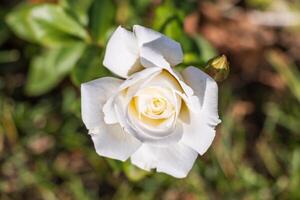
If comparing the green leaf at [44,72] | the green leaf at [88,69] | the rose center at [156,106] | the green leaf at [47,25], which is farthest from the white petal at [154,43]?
the green leaf at [44,72]

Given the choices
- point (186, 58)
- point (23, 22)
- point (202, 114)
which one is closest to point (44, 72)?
point (23, 22)

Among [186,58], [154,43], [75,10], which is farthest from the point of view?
[75,10]

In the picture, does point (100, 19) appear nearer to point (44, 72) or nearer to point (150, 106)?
point (44, 72)

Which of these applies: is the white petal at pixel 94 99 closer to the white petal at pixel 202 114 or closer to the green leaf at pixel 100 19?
the white petal at pixel 202 114

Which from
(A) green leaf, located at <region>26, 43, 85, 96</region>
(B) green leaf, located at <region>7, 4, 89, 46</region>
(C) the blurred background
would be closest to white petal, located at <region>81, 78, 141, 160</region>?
(C) the blurred background

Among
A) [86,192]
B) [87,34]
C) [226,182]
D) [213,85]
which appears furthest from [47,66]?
[213,85]

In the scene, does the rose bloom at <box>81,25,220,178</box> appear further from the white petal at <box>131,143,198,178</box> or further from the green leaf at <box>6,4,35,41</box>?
the green leaf at <box>6,4,35,41</box>
